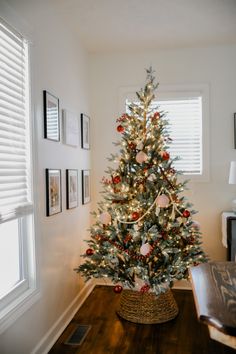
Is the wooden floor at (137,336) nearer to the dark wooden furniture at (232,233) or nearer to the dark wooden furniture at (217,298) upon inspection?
the dark wooden furniture at (232,233)

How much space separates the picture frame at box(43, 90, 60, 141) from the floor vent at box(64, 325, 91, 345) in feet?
5.46

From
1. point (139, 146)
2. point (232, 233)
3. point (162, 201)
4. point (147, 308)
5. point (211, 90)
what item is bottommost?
point (147, 308)

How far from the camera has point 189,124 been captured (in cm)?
405

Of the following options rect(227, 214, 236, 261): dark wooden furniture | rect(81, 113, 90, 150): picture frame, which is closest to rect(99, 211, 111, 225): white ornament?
rect(81, 113, 90, 150): picture frame

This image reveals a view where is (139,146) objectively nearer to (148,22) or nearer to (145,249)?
(145,249)

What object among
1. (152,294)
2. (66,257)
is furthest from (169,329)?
(66,257)

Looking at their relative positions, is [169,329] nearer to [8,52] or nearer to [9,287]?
[9,287]

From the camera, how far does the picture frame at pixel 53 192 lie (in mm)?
2744

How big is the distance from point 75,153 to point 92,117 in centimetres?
85

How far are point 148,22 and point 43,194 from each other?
6.35ft

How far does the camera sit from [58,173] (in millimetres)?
2984

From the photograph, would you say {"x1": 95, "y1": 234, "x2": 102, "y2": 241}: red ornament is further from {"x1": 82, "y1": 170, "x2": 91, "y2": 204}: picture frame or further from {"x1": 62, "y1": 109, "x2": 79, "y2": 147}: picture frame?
{"x1": 62, "y1": 109, "x2": 79, "y2": 147}: picture frame

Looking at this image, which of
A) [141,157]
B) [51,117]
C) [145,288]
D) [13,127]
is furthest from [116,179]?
[13,127]

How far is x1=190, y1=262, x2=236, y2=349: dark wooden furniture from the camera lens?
138cm
